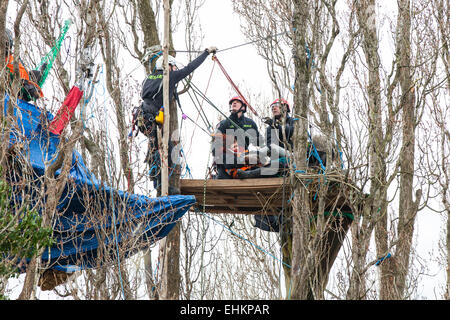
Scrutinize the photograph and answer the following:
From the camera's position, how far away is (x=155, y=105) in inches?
337

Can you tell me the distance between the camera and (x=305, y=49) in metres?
8.57

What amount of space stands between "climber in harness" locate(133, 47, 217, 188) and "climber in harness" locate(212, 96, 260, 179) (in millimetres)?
701

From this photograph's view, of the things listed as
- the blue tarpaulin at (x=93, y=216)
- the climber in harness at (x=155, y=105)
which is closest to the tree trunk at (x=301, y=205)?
the climber in harness at (x=155, y=105)

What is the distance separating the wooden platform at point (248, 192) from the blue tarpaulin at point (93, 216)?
2.06 ft

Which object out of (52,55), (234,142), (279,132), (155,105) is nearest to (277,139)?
(279,132)

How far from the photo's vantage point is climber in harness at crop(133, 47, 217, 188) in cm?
839

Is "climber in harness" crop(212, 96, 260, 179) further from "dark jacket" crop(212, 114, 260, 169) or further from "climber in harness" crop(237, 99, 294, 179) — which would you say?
"climber in harness" crop(237, 99, 294, 179)

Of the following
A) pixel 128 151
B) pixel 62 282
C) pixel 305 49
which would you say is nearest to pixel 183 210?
pixel 128 151

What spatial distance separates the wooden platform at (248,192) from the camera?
8.45 meters

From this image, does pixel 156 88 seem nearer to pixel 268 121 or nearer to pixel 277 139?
pixel 268 121

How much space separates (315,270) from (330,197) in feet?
3.46

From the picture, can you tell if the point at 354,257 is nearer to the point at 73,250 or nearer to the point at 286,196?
the point at 286,196

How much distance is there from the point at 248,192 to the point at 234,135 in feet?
2.64

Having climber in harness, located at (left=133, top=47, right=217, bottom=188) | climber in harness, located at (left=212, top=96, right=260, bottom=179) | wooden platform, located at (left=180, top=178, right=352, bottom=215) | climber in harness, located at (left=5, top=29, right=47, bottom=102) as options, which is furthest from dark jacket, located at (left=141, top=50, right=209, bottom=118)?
climber in harness, located at (left=5, top=29, right=47, bottom=102)
